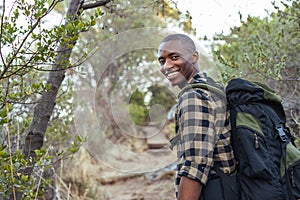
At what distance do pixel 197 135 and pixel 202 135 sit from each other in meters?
0.02

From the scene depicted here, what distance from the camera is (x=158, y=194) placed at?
6.20 meters

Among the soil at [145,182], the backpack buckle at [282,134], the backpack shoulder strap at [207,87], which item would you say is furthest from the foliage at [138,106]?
the backpack buckle at [282,134]

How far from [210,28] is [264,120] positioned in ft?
6.28

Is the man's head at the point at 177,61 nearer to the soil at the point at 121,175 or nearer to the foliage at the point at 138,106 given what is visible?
the soil at the point at 121,175

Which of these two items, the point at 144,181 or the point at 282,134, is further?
the point at 144,181

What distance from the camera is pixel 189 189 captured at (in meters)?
1.66

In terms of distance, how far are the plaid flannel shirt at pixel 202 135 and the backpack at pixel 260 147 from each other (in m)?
0.04

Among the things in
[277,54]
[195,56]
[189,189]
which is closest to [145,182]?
[277,54]

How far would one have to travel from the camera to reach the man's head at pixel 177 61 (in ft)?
6.23

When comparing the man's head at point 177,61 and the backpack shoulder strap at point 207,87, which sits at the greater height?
the man's head at point 177,61

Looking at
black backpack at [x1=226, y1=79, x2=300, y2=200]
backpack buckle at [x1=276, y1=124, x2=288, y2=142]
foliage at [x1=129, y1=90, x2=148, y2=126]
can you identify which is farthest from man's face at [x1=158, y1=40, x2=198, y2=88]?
foliage at [x1=129, y1=90, x2=148, y2=126]

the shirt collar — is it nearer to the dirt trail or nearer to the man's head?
the man's head

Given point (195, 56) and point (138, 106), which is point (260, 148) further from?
point (138, 106)

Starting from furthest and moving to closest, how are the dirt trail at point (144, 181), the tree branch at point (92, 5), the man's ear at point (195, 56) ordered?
1. the dirt trail at point (144, 181)
2. the tree branch at point (92, 5)
3. the man's ear at point (195, 56)
